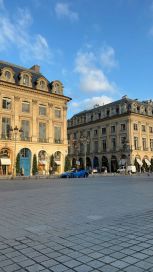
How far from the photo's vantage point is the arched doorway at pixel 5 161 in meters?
40.8

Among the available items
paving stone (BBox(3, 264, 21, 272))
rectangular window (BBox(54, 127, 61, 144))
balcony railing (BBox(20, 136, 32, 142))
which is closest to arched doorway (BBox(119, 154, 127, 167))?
rectangular window (BBox(54, 127, 61, 144))

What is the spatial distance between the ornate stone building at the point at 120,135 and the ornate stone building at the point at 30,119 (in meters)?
14.8

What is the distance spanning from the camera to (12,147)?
41.8 meters

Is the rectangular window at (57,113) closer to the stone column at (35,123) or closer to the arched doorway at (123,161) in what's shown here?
the stone column at (35,123)

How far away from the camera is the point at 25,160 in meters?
43.5

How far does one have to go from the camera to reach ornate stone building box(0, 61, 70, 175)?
41781mm

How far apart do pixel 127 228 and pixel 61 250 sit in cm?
209

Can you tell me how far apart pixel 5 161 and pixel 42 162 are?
23.0ft

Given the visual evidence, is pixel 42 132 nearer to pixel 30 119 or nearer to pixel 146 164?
pixel 30 119

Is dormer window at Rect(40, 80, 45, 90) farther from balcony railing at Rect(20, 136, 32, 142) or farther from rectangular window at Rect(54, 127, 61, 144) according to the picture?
balcony railing at Rect(20, 136, 32, 142)

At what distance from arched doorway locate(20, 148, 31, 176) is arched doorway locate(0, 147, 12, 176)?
2.10 metres

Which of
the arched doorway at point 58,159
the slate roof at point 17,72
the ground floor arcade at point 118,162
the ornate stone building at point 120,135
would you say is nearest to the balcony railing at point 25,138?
the arched doorway at point 58,159

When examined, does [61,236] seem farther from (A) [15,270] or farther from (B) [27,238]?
(A) [15,270]

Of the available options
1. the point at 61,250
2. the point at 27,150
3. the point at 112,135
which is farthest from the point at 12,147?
the point at 61,250
